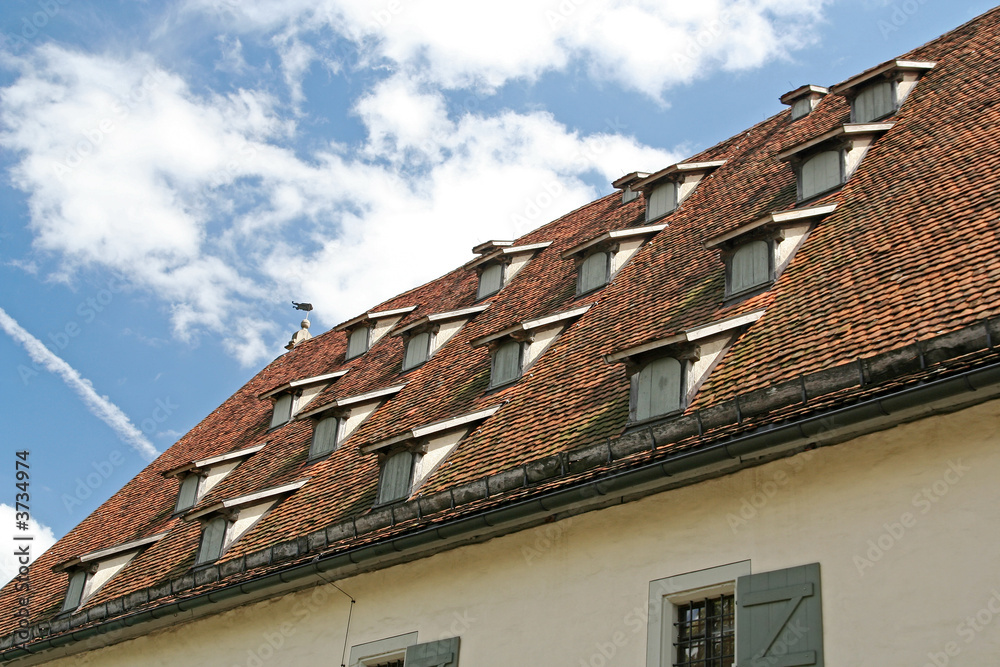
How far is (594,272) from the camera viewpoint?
1531 centimetres

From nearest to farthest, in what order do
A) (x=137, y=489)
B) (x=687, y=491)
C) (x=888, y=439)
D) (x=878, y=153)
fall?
(x=888, y=439), (x=687, y=491), (x=878, y=153), (x=137, y=489)

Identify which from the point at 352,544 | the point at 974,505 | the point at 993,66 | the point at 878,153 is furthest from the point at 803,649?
the point at 993,66

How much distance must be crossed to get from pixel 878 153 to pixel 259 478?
8.73 meters

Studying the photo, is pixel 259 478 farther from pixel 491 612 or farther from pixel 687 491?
pixel 687 491

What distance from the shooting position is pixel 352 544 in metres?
12.1

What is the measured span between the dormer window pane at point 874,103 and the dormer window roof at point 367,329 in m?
8.31

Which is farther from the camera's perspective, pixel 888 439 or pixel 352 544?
pixel 352 544

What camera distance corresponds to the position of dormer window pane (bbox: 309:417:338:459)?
1538 centimetres

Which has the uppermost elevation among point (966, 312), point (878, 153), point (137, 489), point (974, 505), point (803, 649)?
point (878, 153)

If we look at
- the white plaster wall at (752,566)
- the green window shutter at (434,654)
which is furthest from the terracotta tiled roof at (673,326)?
the green window shutter at (434,654)

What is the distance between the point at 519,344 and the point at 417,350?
3.30 m

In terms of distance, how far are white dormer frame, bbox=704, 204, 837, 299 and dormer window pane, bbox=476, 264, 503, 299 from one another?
5.79m

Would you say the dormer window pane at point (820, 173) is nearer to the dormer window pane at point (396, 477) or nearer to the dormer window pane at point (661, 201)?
the dormer window pane at point (661, 201)

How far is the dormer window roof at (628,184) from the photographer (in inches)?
708
